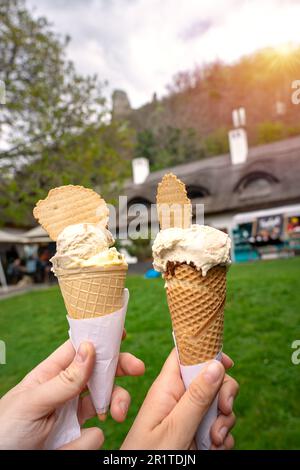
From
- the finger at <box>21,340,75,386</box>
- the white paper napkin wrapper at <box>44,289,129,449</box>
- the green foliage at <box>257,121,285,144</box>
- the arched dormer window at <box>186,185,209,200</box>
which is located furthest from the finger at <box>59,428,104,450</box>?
the green foliage at <box>257,121,285,144</box>

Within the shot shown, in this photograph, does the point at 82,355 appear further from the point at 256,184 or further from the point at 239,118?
the point at 239,118

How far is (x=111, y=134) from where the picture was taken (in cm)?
949

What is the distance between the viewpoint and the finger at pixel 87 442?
1.30 m

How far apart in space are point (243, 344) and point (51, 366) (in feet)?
9.32

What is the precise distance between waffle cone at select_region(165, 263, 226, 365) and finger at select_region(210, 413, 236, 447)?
228mm

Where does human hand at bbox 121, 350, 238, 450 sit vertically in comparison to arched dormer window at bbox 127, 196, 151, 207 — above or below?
below

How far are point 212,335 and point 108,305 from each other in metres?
0.43

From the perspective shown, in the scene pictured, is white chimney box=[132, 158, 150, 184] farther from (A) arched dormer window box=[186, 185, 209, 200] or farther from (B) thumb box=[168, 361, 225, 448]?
(B) thumb box=[168, 361, 225, 448]

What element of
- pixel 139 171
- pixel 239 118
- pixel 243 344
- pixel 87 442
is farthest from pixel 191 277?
pixel 239 118

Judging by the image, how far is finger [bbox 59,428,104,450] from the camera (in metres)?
1.30

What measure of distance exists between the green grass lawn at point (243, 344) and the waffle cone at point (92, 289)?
1.46 m

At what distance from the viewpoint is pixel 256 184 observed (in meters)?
17.9

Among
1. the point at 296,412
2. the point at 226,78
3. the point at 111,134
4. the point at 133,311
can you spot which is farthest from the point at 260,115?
the point at 296,412
